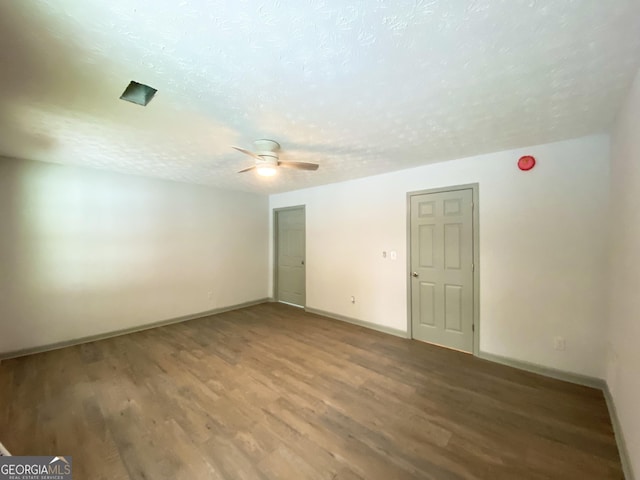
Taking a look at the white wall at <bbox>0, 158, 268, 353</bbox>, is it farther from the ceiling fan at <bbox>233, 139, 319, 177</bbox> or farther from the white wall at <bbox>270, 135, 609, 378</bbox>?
the white wall at <bbox>270, 135, 609, 378</bbox>

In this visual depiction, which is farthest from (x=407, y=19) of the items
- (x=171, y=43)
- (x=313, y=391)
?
(x=313, y=391)

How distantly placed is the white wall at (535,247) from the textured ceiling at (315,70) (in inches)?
14.7

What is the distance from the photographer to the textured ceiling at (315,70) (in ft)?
3.52

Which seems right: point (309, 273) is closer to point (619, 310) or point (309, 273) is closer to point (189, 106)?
point (189, 106)

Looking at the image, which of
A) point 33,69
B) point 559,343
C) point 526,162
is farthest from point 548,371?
point 33,69

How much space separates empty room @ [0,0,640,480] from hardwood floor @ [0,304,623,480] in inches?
0.8

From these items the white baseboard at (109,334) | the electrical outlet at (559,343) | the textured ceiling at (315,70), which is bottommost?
the white baseboard at (109,334)

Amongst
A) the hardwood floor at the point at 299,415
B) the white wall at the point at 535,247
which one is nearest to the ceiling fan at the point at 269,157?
the white wall at the point at 535,247

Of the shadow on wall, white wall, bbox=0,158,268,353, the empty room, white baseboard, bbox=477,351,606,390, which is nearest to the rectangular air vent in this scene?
the empty room

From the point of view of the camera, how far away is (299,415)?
2.00 m

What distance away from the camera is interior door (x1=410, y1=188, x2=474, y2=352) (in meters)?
3.05

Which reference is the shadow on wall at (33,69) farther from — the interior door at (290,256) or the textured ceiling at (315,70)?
the interior door at (290,256)

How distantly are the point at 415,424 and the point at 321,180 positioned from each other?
3.42 meters

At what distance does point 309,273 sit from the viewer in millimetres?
4898
